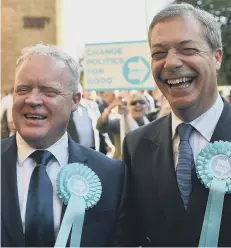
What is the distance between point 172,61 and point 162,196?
45cm

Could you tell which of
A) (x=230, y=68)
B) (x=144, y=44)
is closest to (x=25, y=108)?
(x=144, y=44)

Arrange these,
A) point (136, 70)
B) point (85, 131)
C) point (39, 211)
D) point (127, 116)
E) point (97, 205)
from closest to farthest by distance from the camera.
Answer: point (39, 211)
point (97, 205)
point (85, 131)
point (127, 116)
point (136, 70)

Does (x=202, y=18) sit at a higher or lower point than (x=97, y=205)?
higher

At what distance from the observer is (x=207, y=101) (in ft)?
4.50

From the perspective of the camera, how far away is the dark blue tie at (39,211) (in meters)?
1.29

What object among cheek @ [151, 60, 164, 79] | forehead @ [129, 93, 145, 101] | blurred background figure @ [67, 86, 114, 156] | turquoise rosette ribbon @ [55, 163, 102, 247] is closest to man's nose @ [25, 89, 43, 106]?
turquoise rosette ribbon @ [55, 163, 102, 247]

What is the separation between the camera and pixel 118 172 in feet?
4.86

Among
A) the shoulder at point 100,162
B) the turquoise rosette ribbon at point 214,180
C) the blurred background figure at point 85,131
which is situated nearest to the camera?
the turquoise rosette ribbon at point 214,180

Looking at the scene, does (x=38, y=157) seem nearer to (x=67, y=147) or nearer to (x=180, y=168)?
(x=67, y=147)

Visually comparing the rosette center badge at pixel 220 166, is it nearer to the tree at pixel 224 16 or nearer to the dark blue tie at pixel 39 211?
the dark blue tie at pixel 39 211

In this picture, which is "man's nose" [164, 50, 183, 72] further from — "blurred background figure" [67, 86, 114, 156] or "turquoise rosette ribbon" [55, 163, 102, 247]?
"blurred background figure" [67, 86, 114, 156]

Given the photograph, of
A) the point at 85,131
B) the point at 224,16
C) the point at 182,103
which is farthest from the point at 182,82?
the point at 224,16

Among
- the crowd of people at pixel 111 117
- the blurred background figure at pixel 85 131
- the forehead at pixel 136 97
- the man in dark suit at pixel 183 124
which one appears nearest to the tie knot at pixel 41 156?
the man in dark suit at pixel 183 124

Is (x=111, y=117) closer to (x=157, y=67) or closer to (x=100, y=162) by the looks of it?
(x=100, y=162)
